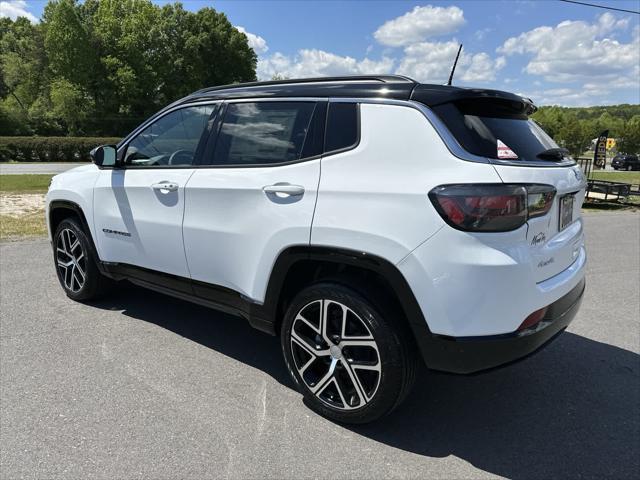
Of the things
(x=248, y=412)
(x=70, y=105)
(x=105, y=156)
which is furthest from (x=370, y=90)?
(x=70, y=105)

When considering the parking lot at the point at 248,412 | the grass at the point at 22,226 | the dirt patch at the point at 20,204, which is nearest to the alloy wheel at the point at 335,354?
the parking lot at the point at 248,412

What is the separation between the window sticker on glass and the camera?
2471 millimetres

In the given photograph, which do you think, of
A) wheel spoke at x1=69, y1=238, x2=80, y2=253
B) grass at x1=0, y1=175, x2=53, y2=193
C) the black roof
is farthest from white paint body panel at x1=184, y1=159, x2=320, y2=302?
grass at x1=0, y1=175, x2=53, y2=193

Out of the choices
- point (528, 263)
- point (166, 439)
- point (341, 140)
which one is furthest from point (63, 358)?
point (528, 263)

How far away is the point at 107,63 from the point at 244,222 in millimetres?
52464

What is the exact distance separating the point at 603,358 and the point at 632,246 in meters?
5.23

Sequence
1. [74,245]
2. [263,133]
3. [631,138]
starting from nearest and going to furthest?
Answer: [263,133] → [74,245] → [631,138]

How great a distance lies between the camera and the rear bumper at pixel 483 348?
236 centimetres

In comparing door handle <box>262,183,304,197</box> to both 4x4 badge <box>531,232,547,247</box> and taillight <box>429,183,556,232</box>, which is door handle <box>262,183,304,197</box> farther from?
4x4 badge <box>531,232,547,247</box>

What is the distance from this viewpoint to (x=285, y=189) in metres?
2.85

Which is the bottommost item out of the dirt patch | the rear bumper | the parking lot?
the dirt patch

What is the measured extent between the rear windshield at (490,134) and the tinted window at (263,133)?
871 mm

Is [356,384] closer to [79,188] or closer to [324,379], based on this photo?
[324,379]

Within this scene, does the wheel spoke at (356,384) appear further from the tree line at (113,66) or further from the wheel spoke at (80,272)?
the tree line at (113,66)
